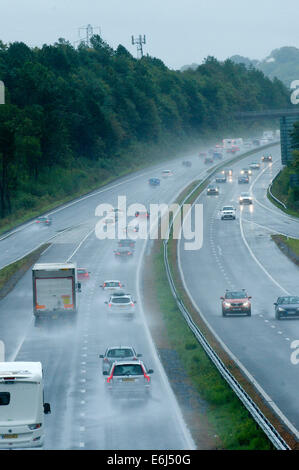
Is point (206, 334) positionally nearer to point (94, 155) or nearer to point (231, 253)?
point (231, 253)

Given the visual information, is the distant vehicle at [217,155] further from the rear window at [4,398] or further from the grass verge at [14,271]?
the rear window at [4,398]

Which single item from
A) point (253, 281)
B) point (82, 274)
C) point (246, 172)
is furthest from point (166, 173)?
point (253, 281)

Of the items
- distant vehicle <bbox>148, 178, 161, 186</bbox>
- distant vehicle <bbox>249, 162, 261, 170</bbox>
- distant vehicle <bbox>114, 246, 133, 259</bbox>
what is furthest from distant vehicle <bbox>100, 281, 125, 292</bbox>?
distant vehicle <bbox>249, 162, 261, 170</bbox>

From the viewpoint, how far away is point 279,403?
29250 mm

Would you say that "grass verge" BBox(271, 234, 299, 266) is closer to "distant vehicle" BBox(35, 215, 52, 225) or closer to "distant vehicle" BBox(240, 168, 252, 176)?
"distant vehicle" BBox(35, 215, 52, 225)

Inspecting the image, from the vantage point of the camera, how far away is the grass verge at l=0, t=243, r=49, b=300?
67506 millimetres

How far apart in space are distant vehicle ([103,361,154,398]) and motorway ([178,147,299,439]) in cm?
405

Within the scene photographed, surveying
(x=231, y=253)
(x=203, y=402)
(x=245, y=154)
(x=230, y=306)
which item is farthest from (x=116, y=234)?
(x=245, y=154)

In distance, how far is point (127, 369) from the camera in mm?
31406

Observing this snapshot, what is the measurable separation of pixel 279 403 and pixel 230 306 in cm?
2317

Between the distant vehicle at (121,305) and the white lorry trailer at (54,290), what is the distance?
272cm

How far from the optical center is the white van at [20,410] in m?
22.5

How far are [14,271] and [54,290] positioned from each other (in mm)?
23073

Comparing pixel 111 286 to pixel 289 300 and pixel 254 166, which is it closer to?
pixel 289 300
